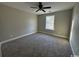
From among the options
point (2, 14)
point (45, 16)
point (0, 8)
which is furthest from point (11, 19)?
point (45, 16)

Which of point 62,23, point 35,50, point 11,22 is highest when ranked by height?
point 11,22

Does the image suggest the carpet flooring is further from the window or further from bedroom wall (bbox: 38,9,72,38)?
the window

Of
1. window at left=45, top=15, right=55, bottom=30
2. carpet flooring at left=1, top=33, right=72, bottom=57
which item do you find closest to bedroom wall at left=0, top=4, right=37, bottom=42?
carpet flooring at left=1, top=33, right=72, bottom=57

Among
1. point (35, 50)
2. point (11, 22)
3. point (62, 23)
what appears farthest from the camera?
point (62, 23)

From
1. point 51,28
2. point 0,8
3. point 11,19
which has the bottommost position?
point 51,28

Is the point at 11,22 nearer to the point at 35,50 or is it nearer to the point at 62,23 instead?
the point at 35,50

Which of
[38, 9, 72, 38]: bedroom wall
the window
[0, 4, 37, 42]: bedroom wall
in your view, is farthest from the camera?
the window

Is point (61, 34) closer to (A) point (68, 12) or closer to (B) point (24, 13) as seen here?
(A) point (68, 12)

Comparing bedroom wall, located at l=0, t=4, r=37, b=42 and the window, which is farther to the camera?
the window

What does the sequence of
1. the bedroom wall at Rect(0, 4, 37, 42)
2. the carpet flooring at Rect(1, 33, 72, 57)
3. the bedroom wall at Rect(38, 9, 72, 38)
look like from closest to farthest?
the carpet flooring at Rect(1, 33, 72, 57), the bedroom wall at Rect(0, 4, 37, 42), the bedroom wall at Rect(38, 9, 72, 38)

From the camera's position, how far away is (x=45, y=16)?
6.24 m

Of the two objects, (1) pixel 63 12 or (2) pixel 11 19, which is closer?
(2) pixel 11 19

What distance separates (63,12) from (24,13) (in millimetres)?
3080

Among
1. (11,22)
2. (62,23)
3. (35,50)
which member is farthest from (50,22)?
(35,50)
